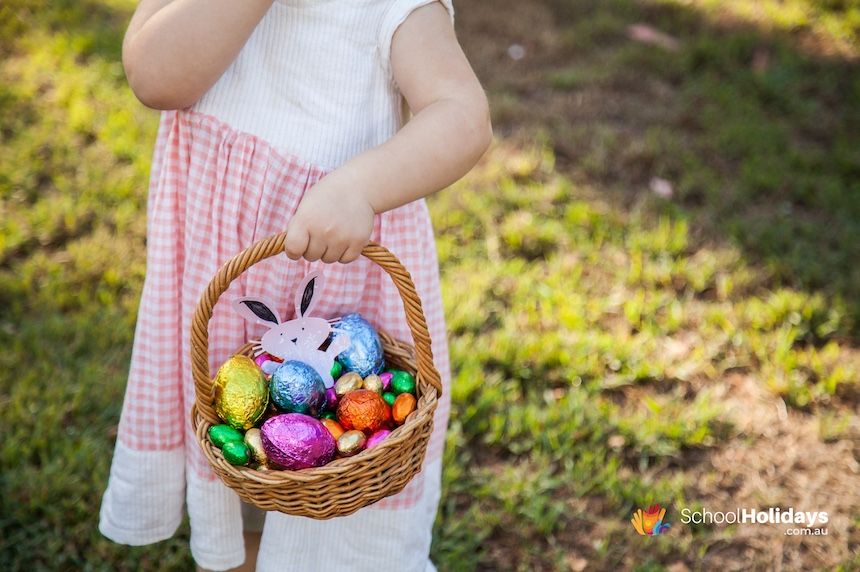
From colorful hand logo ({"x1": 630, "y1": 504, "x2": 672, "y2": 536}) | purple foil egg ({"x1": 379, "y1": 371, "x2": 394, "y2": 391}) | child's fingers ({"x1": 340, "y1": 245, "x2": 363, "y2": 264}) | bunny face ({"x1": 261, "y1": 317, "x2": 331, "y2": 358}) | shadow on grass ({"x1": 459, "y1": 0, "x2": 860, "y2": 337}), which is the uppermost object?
child's fingers ({"x1": 340, "y1": 245, "x2": 363, "y2": 264})

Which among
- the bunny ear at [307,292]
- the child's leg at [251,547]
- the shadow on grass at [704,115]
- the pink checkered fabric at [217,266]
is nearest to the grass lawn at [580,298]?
the shadow on grass at [704,115]

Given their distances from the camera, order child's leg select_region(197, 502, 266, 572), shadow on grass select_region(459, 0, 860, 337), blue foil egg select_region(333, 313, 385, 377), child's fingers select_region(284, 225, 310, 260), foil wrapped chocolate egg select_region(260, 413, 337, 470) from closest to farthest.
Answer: child's fingers select_region(284, 225, 310, 260)
foil wrapped chocolate egg select_region(260, 413, 337, 470)
blue foil egg select_region(333, 313, 385, 377)
child's leg select_region(197, 502, 266, 572)
shadow on grass select_region(459, 0, 860, 337)

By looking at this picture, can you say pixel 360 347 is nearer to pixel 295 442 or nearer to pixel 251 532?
pixel 295 442

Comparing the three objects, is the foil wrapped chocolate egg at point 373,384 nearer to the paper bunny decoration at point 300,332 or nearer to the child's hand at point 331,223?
the paper bunny decoration at point 300,332

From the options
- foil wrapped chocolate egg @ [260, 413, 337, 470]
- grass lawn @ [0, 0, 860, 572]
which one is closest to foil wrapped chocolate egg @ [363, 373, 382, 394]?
foil wrapped chocolate egg @ [260, 413, 337, 470]

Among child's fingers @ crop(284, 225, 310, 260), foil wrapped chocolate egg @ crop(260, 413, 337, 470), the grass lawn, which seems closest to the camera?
child's fingers @ crop(284, 225, 310, 260)

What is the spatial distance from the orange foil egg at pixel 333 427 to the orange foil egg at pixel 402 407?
84 millimetres

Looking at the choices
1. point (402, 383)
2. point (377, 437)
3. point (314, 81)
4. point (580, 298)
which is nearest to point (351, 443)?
point (377, 437)

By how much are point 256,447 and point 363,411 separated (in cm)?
16

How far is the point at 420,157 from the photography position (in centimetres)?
111

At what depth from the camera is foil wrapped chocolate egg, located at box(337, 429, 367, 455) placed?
118 centimetres

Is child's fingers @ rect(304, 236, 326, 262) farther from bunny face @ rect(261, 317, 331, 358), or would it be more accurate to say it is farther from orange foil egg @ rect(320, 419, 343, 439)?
orange foil egg @ rect(320, 419, 343, 439)

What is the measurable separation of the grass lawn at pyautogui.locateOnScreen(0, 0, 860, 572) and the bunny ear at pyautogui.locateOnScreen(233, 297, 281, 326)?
85 cm

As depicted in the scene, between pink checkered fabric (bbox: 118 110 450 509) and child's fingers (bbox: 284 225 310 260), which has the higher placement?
child's fingers (bbox: 284 225 310 260)
